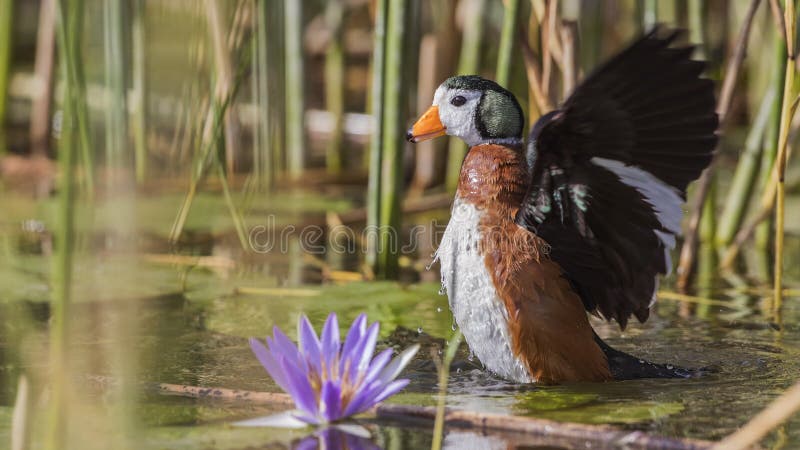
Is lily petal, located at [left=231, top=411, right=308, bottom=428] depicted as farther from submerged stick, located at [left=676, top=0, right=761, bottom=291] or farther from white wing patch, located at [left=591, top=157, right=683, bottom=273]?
submerged stick, located at [left=676, top=0, right=761, bottom=291]

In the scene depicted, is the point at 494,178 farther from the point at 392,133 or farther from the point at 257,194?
the point at 257,194

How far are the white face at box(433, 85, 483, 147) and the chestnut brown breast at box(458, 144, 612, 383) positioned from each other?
0.09m

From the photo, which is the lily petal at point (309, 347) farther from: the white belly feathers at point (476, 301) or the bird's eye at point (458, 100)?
the bird's eye at point (458, 100)

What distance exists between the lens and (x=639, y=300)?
3188 millimetres

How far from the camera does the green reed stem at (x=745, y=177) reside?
15.3ft

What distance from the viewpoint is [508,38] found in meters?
3.90

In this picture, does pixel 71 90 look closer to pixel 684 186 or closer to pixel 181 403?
pixel 181 403

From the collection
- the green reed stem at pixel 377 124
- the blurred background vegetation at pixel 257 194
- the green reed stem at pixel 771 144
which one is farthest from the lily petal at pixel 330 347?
the green reed stem at pixel 771 144

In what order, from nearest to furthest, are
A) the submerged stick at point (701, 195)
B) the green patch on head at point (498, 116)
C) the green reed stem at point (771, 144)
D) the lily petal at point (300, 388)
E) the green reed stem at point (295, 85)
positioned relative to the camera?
the lily petal at point (300, 388) → the green patch on head at point (498, 116) → the green reed stem at point (771, 144) → the submerged stick at point (701, 195) → the green reed stem at point (295, 85)

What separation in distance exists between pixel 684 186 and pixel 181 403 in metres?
1.40

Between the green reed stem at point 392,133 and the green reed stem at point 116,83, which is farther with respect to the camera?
the green reed stem at point 392,133

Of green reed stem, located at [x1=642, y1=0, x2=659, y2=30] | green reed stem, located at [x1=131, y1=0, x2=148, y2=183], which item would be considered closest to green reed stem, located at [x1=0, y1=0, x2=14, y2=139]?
green reed stem, located at [x1=131, y1=0, x2=148, y2=183]

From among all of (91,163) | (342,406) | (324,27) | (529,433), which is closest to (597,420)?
(529,433)

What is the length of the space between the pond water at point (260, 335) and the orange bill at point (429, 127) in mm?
673
